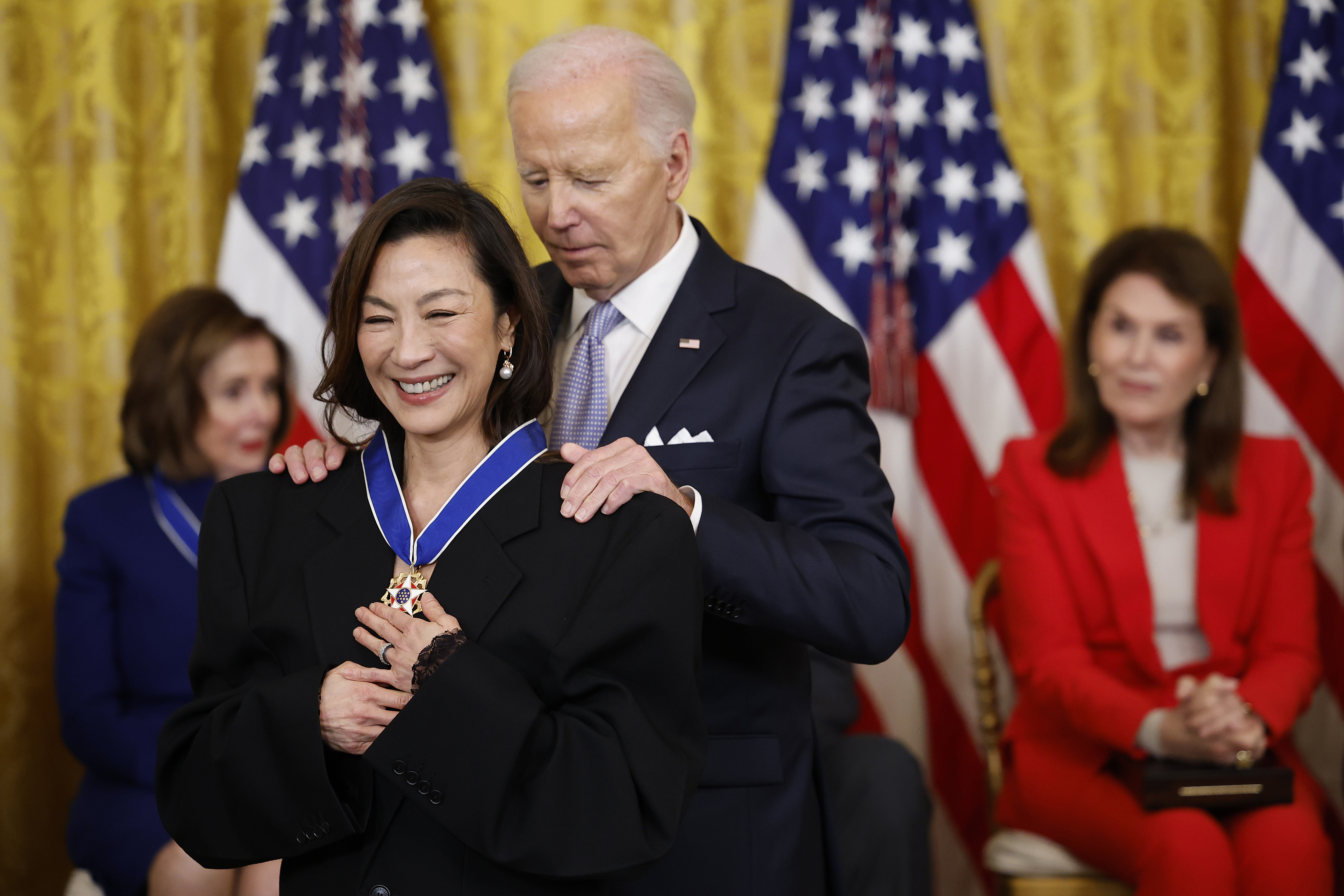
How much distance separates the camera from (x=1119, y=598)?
10.7ft

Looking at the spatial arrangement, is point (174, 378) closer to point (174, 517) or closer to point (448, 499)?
point (174, 517)

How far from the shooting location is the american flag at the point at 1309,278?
154 inches

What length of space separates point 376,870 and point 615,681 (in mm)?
401

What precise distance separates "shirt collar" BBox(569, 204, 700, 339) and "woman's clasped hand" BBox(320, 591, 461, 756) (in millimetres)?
808

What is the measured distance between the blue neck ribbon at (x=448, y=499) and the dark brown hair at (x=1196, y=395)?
2067 mm

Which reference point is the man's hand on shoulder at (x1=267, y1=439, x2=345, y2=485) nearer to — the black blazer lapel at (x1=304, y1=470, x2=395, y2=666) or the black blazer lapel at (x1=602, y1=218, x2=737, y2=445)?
the black blazer lapel at (x1=304, y1=470, x2=395, y2=666)

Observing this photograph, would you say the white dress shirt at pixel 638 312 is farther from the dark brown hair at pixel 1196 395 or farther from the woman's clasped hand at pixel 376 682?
the dark brown hair at pixel 1196 395

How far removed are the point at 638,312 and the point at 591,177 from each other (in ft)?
0.84

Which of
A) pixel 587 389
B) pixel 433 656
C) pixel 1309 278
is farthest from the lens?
pixel 1309 278

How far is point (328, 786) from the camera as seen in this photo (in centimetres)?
158

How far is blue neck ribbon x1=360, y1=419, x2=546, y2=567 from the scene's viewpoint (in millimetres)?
1709

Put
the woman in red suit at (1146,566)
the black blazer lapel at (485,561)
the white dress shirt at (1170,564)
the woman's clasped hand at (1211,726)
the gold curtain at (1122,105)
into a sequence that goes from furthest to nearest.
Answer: the gold curtain at (1122,105)
the white dress shirt at (1170,564)
the woman in red suit at (1146,566)
the woman's clasped hand at (1211,726)
the black blazer lapel at (485,561)

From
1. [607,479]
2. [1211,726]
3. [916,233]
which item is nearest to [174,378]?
[607,479]

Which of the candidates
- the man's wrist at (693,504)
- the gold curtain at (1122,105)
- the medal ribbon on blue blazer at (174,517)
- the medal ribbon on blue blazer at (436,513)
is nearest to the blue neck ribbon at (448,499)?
the medal ribbon on blue blazer at (436,513)
